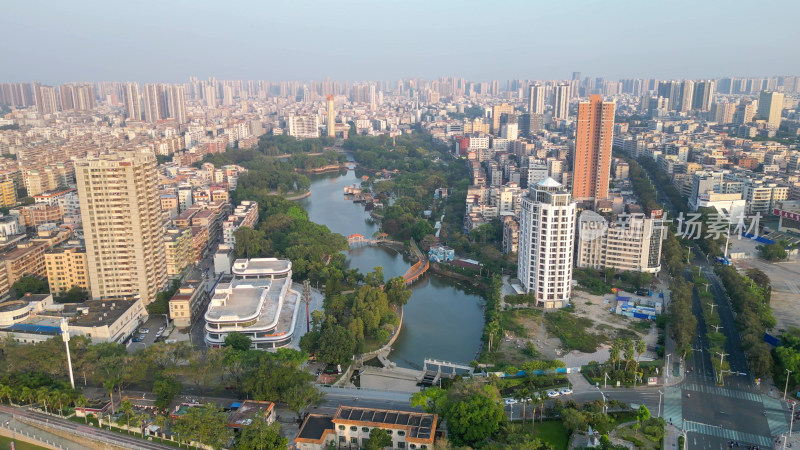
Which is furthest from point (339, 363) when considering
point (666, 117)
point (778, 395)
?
point (666, 117)

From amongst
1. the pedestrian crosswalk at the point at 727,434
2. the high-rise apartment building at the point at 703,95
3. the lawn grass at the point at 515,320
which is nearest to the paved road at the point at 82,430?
the lawn grass at the point at 515,320

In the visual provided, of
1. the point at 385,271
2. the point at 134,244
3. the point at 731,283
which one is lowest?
the point at 385,271

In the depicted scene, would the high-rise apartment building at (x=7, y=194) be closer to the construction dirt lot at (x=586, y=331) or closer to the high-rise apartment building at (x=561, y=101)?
the construction dirt lot at (x=586, y=331)

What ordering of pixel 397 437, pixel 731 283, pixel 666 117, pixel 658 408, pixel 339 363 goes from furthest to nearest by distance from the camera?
pixel 666 117
pixel 731 283
pixel 339 363
pixel 658 408
pixel 397 437

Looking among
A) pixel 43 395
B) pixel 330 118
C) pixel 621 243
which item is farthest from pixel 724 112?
pixel 43 395

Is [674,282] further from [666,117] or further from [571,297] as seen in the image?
[666,117]

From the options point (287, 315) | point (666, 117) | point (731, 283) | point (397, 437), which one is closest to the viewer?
point (397, 437)
